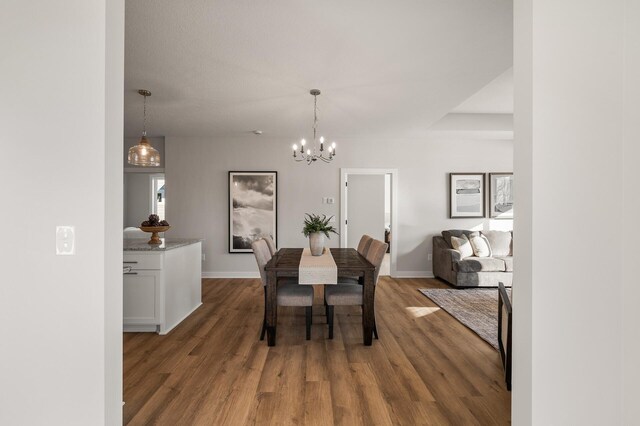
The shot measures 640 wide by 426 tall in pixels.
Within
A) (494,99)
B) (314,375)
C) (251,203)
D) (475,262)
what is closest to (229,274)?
(251,203)

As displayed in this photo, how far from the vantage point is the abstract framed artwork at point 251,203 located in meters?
5.72

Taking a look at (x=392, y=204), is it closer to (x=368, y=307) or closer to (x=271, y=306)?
(x=368, y=307)

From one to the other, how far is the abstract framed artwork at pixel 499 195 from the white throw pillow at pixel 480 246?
85 centimetres

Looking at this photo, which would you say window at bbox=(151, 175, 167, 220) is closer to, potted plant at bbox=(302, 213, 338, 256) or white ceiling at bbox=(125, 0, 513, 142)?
white ceiling at bbox=(125, 0, 513, 142)

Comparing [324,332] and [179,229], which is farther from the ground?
[179,229]

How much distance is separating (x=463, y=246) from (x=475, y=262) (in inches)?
13.8

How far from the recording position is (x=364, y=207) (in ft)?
20.7
